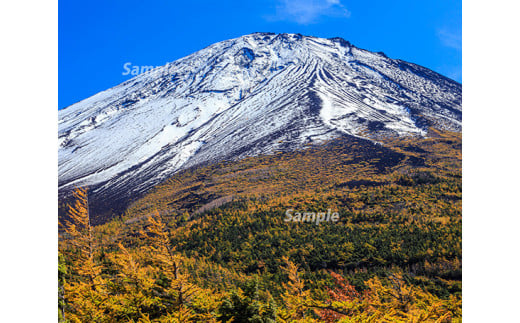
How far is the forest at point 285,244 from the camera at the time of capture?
472 cm

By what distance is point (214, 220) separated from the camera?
26.7 m

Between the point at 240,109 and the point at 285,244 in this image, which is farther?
the point at 240,109

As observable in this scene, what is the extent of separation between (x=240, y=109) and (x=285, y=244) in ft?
149

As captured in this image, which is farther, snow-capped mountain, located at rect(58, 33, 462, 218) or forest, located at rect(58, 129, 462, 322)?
snow-capped mountain, located at rect(58, 33, 462, 218)

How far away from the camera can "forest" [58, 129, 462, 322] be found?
15.5ft

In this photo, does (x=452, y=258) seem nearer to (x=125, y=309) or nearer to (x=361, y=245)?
(x=361, y=245)

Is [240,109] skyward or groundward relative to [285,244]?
skyward

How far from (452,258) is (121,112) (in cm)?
6890

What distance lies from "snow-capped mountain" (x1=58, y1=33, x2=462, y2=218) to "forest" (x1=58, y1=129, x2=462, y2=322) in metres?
6.66

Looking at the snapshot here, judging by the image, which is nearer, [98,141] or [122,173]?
[122,173]

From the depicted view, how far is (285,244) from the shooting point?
69.5 ft
